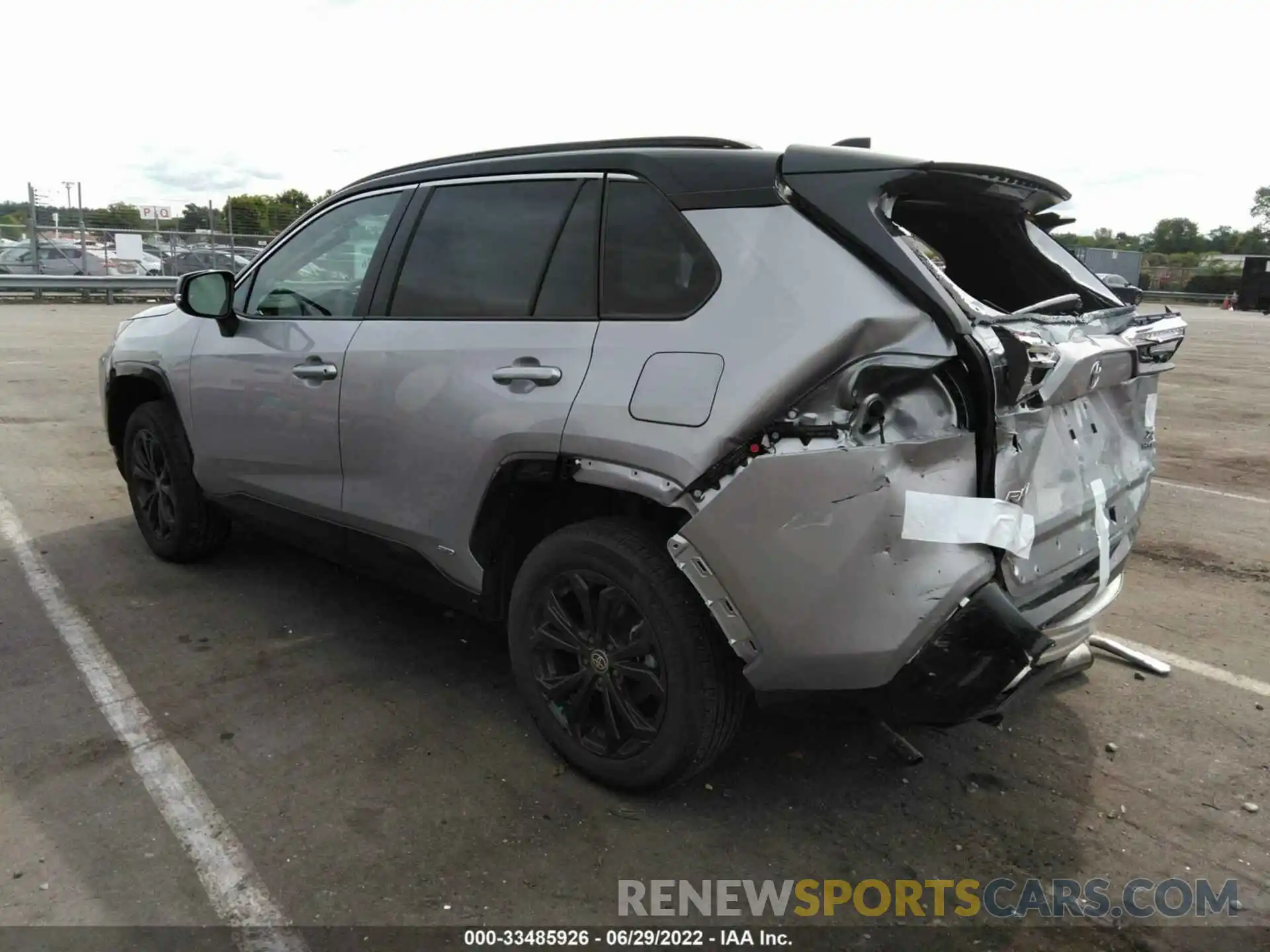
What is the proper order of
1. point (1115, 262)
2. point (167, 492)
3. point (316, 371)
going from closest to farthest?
point (316, 371) < point (167, 492) < point (1115, 262)

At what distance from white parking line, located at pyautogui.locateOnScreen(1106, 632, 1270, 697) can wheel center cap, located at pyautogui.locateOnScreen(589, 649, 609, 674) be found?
8.15 ft

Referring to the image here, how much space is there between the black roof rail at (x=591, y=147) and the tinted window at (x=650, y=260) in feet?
0.48

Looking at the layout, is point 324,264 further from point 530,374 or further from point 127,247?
point 127,247

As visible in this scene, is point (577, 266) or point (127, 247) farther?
point (127, 247)

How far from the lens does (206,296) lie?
408cm

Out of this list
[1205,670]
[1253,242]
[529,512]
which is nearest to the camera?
[529,512]

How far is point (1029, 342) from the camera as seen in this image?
236 cm

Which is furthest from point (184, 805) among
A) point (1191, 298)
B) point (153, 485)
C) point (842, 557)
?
point (1191, 298)

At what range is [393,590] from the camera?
4531 mm

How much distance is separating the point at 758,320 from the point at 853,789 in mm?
1524

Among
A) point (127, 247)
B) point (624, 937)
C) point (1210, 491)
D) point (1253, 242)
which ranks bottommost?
point (624, 937)

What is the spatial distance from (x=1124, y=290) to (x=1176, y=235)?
322 ft

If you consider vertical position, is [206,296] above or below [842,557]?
above

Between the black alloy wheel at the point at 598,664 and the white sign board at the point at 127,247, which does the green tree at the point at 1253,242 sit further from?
the black alloy wheel at the point at 598,664
